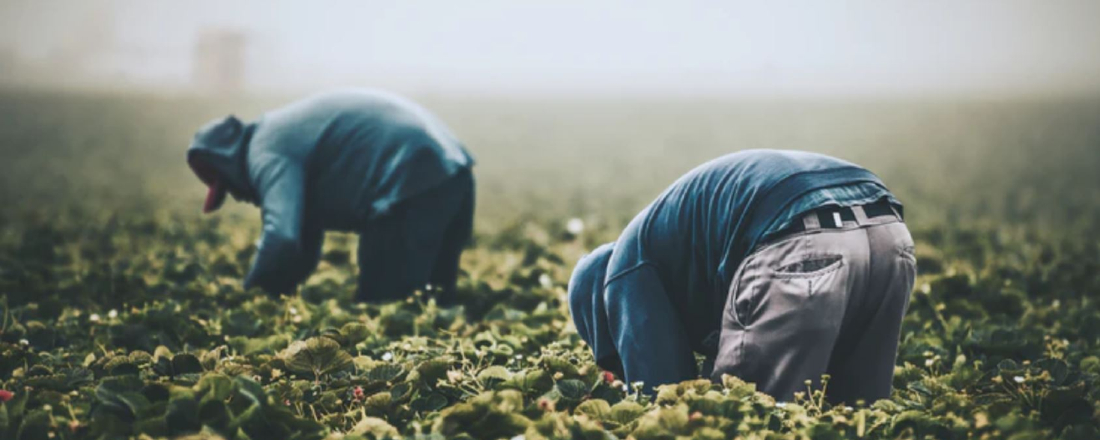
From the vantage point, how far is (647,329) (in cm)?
325

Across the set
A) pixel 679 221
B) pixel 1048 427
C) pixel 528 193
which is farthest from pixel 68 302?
pixel 528 193

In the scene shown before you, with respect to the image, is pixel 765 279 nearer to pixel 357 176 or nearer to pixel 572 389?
pixel 572 389

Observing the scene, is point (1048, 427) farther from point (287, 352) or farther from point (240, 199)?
point (240, 199)

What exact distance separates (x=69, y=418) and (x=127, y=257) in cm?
470

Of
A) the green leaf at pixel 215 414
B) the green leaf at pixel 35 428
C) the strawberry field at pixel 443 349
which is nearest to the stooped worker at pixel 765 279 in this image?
the strawberry field at pixel 443 349

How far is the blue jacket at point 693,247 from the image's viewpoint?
10.1 feet

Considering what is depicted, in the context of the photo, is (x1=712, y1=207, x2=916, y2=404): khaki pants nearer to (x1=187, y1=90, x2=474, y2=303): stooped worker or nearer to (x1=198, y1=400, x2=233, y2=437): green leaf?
(x1=198, y1=400, x2=233, y2=437): green leaf

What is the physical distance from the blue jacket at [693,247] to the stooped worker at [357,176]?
80.0 inches

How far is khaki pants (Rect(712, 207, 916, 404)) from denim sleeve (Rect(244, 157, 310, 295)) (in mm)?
2513

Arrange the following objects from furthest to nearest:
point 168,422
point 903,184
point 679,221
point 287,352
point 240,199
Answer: point 903,184
point 240,199
point 287,352
point 679,221
point 168,422

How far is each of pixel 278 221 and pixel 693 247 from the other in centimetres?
244

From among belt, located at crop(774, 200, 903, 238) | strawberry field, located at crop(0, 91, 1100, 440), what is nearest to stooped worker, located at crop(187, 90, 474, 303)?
strawberry field, located at crop(0, 91, 1100, 440)

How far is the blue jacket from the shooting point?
10.1ft

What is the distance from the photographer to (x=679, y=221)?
10.6 feet
